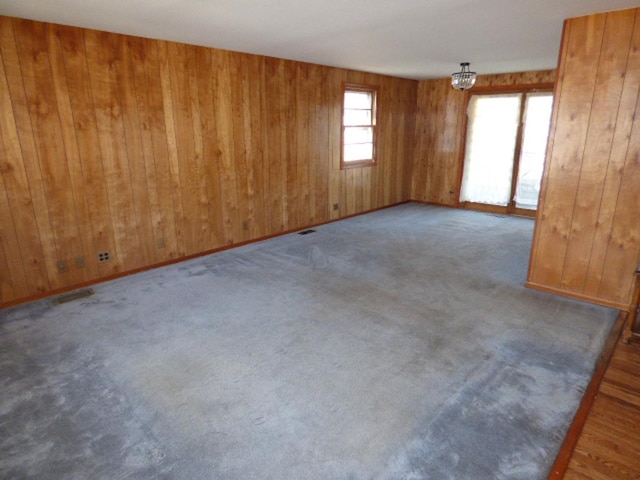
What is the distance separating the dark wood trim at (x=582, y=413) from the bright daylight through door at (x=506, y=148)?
4139 mm

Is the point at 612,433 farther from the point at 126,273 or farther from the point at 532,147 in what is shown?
the point at 532,147

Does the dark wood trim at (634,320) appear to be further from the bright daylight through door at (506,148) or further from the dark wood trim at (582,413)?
the bright daylight through door at (506,148)

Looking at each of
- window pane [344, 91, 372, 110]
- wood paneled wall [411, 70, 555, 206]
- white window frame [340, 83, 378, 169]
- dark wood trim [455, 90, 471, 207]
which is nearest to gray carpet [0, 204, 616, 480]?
white window frame [340, 83, 378, 169]

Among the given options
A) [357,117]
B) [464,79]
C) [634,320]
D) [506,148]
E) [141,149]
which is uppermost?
[464,79]

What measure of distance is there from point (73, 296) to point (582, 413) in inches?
157

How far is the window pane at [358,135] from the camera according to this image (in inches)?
248

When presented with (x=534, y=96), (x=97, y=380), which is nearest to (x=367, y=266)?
(x=97, y=380)

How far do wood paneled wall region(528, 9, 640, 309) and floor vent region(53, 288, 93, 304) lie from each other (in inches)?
169

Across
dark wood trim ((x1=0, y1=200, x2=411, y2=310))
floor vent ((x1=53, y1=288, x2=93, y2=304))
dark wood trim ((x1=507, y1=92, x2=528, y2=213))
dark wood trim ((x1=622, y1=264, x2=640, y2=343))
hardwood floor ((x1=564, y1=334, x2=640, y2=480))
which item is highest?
dark wood trim ((x1=507, y1=92, x2=528, y2=213))

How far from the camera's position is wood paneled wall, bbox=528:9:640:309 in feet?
9.95

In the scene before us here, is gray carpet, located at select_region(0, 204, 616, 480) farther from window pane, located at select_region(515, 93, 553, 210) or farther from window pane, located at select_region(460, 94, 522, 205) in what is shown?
window pane, located at select_region(460, 94, 522, 205)

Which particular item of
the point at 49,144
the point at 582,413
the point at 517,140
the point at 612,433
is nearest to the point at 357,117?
the point at 517,140

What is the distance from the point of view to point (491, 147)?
6.74 metres

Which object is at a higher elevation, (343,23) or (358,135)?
(343,23)
